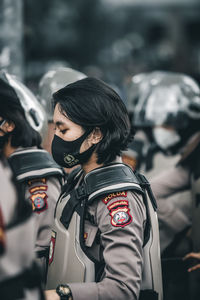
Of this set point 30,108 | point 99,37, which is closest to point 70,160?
point 30,108

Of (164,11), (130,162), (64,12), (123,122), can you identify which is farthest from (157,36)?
(123,122)

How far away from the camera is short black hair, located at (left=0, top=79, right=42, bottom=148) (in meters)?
2.78

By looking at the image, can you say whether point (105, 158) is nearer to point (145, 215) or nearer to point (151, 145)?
point (145, 215)

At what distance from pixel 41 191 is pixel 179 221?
4.56ft

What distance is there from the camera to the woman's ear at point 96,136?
244cm

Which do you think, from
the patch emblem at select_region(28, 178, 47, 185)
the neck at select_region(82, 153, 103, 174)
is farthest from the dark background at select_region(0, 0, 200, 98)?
the neck at select_region(82, 153, 103, 174)

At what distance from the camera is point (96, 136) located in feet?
8.03

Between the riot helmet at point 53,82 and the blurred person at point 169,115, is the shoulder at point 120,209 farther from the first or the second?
the blurred person at point 169,115

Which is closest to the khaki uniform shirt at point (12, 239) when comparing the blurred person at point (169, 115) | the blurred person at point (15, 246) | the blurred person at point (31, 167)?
the blurred person at point (15, 246)

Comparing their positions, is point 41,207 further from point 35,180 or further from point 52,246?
point 52,246

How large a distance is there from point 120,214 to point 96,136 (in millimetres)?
439

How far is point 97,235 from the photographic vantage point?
230 cm

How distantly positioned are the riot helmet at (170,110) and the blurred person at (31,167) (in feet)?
6.88

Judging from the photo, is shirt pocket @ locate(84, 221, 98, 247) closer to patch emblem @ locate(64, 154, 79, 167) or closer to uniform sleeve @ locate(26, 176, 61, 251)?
patch emblem @ locate(64, 154, 79, 167)
